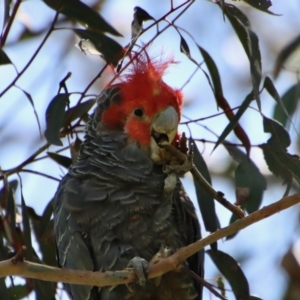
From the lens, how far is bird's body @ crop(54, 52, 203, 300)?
2203 millimetres

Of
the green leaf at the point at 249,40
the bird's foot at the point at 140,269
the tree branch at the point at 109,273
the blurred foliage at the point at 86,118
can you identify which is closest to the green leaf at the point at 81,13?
the blurred foliage at the point at 86,118

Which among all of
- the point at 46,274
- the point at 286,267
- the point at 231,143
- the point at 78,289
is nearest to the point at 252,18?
the point at 286,267

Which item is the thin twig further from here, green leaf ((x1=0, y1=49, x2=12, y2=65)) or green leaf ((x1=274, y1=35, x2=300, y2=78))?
green leaf ((x1=274, y1=35, x2=300, y2=78))

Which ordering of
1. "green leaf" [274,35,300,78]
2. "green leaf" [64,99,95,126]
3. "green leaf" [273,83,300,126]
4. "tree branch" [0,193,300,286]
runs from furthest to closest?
"green leaf" [274,35,300,78] → "green leaf" [273,83,300,126] → "green leaf" [64,99,95,126] → "tree branch" [0,193,300,286]

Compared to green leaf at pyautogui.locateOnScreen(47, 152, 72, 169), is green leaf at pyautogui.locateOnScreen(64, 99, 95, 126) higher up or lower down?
higher up

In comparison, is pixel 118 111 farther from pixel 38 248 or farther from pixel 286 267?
pixel 286 267

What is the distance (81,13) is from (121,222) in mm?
782

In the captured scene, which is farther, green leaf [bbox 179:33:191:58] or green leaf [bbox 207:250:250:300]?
green leaf [bbox 207:250:250:300]

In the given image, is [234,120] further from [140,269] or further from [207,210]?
[140,269]

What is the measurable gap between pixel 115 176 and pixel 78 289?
370 millimetres

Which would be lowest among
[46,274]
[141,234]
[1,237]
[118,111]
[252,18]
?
[46,274]

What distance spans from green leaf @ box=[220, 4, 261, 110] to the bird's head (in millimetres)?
267

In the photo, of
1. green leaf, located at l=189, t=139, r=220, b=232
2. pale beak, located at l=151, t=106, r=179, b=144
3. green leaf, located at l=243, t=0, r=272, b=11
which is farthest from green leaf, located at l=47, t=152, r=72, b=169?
green leaf, located at l=243, t=0, r=272, b=11

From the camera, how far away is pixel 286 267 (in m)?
3.34
